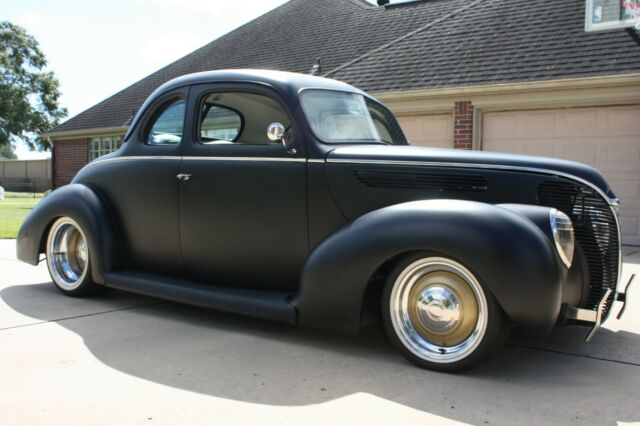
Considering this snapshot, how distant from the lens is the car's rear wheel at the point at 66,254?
203 inches

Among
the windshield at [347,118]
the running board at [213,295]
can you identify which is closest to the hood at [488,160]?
the windshield at [347,118]

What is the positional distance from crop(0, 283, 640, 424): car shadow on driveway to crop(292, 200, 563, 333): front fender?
1.07 ft

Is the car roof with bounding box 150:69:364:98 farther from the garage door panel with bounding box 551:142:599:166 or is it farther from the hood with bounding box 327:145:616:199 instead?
the garage door panel with bounding box 551:142:599:166

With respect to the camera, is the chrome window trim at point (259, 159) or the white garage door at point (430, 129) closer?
the chrome window trim at point (259, 159)

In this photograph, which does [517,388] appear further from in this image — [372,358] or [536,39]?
[536,39]

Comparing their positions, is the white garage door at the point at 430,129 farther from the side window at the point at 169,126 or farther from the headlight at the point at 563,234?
the headlight at the point at 563,234

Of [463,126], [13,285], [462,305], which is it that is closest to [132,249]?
[13,285]

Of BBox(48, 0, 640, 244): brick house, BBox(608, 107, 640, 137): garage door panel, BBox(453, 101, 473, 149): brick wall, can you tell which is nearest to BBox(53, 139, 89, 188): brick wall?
BBox(48, 0, 640, 244): brick house

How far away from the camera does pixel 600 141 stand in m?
9.51

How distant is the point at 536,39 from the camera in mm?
10734

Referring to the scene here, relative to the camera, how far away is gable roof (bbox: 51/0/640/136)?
10008mm

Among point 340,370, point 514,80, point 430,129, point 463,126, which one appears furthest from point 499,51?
point 340,370

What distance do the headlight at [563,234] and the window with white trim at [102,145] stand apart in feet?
59.0

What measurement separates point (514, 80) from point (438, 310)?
7555 mm
